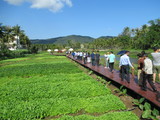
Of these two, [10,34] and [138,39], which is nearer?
[10,34]

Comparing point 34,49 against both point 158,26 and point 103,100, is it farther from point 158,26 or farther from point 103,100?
point 103,100

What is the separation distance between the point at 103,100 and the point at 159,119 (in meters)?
2.70

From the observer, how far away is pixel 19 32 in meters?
79.8

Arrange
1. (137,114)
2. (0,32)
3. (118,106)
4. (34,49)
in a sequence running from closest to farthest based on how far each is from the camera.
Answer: (137,114), (118,106), (0,32), (34,49)

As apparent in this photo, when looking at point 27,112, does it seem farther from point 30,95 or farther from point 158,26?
point 158,26

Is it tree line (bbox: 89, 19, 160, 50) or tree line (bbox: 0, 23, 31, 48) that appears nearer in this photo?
tree line (bbox: 0, 23, 31, 48)

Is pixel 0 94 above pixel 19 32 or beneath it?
beneath

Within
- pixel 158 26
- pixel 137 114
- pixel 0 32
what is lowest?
pixel 137 114

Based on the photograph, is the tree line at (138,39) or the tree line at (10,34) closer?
the tree line at (10,34)

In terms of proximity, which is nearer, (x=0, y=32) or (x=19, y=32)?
(x=0, y=32)

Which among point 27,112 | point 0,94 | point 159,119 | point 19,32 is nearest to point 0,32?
point 19,32

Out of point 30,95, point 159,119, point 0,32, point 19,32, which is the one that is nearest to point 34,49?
point 19,32

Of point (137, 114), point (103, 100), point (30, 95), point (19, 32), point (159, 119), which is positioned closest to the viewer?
point (159, 119)

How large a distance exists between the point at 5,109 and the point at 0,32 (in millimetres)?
49621
